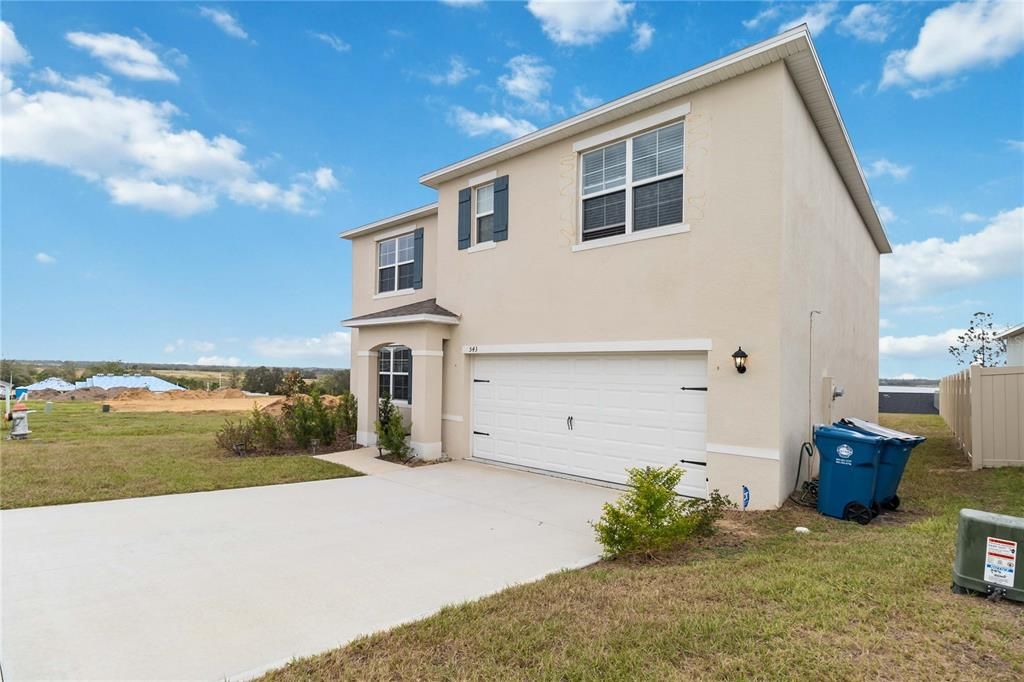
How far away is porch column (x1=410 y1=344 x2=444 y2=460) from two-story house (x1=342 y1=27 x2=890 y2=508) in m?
0.04

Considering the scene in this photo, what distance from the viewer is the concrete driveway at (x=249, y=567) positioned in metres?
3.51

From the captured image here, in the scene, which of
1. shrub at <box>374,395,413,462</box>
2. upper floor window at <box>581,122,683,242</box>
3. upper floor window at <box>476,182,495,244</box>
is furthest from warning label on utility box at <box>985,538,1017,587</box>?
shrub at <box>374,395,413,462</box>

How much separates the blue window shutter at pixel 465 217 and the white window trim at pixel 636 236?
2.93m

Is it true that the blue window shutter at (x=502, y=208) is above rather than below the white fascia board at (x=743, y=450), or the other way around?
above

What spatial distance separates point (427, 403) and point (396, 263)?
200 inches

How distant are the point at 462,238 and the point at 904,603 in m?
9.47

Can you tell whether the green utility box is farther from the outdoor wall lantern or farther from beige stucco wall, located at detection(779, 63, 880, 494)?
the outdoor wall lantern

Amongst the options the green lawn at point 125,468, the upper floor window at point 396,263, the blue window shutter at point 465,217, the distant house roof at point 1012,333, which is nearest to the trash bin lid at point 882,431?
the blue window shutter at point 465,217

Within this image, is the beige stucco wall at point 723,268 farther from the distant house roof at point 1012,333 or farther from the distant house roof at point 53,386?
the distant house roof at point 53,386

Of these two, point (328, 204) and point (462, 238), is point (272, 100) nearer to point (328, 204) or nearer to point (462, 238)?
point (328, 204)

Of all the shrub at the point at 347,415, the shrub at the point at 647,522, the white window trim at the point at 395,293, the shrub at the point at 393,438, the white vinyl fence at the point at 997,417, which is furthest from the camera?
the white window trim at the point at 395,293

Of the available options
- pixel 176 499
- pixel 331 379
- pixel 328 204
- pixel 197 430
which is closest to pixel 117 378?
pixel 331 379

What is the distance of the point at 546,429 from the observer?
9.84m

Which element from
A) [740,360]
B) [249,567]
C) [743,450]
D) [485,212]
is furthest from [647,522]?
[485,212]
